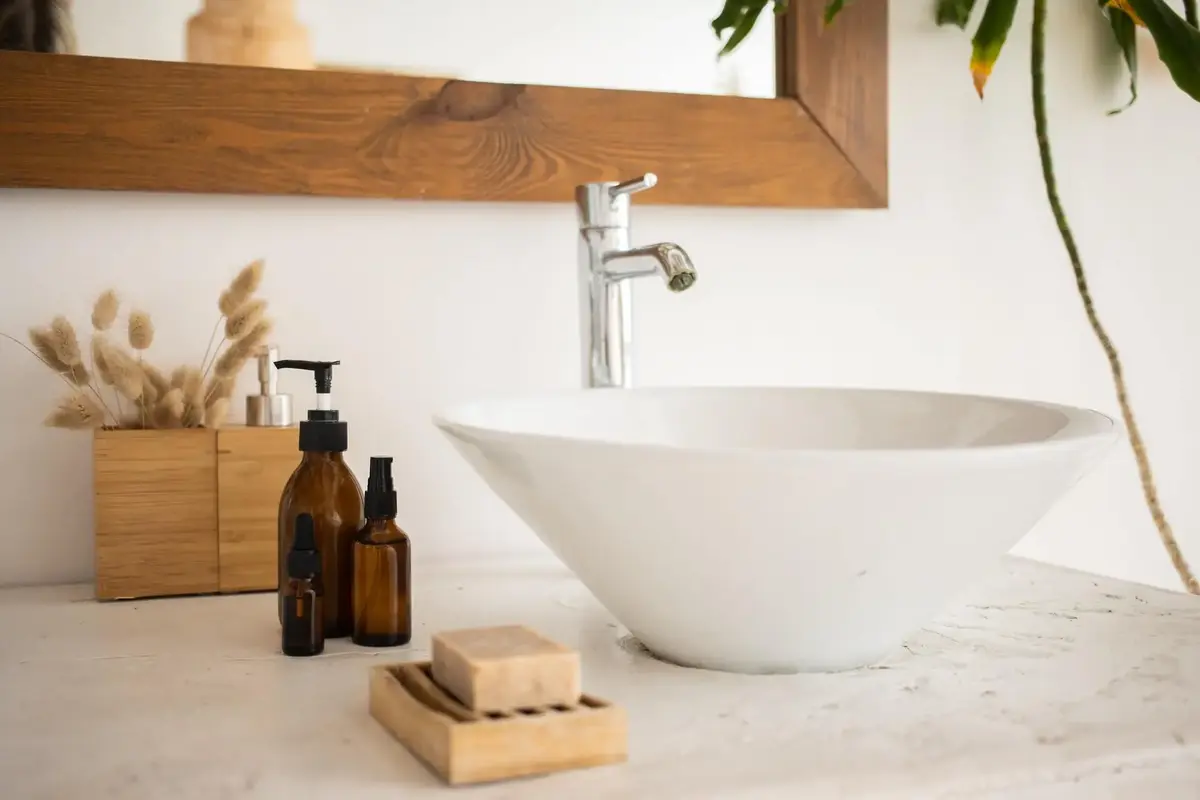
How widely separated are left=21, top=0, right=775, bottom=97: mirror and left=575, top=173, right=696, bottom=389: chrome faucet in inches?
6.9

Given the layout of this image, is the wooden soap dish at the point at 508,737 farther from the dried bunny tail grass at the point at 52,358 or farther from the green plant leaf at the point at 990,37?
the green plant leaf at the point at 990,37

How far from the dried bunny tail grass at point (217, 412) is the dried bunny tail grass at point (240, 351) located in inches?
0.8

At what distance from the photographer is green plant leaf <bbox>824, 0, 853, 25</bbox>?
1.14 m

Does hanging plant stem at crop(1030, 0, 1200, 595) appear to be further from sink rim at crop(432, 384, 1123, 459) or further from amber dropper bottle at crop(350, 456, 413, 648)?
amber dropper bottle at crop(350, 456, 413, 648)

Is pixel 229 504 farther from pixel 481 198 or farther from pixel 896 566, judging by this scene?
pixel 896 566

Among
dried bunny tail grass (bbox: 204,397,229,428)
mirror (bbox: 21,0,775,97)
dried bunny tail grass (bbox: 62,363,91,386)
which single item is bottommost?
dried bunny tail grass (bbox: 204,397,229,428)

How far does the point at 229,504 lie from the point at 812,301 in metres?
0.64

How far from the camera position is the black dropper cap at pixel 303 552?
702 millimetres

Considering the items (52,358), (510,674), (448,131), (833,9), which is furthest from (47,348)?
(833,9)

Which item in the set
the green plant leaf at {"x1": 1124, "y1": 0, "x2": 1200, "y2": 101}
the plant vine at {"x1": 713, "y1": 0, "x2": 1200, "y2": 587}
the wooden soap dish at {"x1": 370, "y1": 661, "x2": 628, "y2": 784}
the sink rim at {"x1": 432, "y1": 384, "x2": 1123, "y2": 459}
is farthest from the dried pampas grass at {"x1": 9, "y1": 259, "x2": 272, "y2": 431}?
the green plant leaf at {"x1": 1124, "y1": 0, "x2": 1200, "y2": 101}

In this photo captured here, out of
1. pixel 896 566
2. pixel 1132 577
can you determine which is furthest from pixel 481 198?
pixel 1132 577

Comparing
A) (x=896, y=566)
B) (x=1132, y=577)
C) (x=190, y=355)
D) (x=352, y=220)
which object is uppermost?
(x=352, y=220)

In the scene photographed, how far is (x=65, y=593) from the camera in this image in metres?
0.94

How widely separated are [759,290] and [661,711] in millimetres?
663
